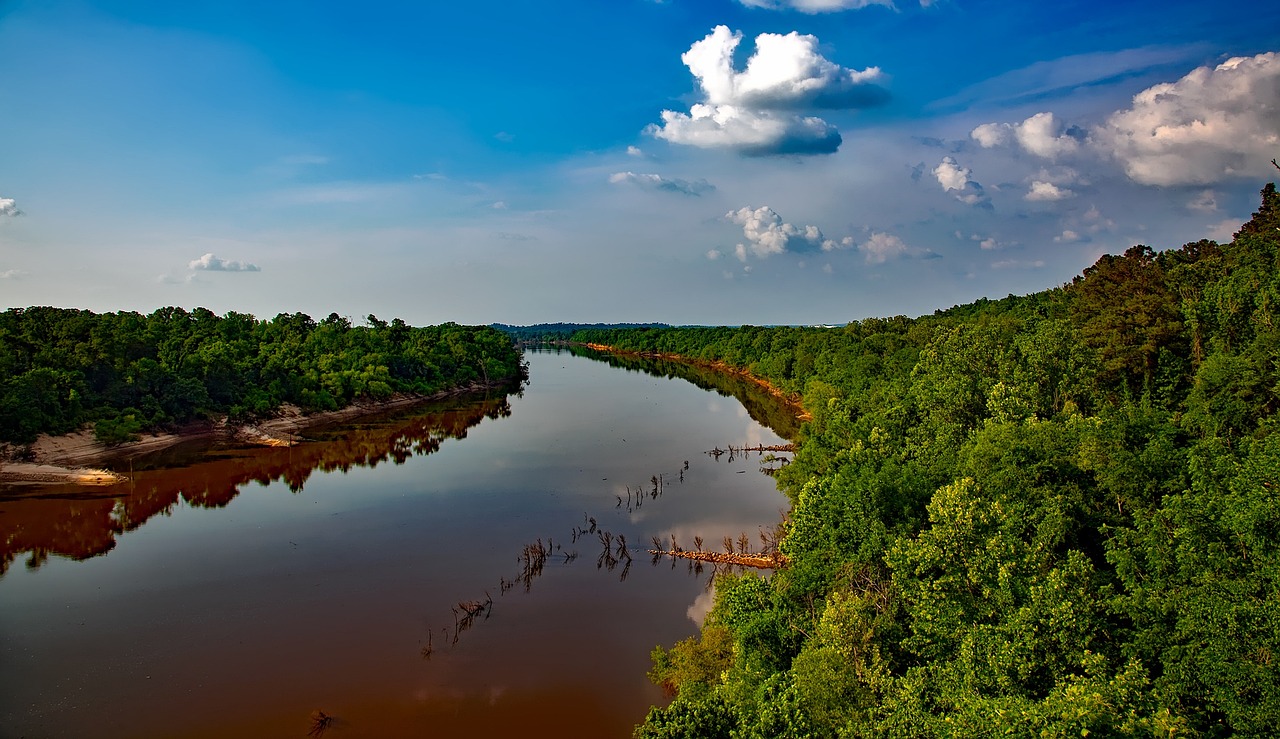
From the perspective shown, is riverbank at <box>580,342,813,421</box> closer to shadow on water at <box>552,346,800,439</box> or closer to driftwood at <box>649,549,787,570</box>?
shadow on water at <box>552,346,800,439</box>

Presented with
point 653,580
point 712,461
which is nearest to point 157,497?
point 653,580

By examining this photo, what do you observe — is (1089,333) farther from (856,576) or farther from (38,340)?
(38,340)

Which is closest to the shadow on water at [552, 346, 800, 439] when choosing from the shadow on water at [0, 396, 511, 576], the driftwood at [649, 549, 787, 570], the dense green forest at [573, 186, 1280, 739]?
the driftwood at [649, 549, 787, 570]

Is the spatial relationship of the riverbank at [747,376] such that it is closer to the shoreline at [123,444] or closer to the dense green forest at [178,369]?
the dense green forest at [178,369]

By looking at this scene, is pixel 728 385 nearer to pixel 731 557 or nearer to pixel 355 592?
pixel 731 557

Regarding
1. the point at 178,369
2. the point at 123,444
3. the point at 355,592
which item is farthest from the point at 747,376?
the point at 355,592
